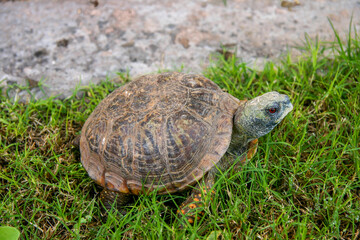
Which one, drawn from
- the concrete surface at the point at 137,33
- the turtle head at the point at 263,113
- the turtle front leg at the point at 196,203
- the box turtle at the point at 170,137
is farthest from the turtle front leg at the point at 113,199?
the concrete surface at the point at 137,33

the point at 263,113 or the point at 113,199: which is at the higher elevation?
the point at 263,113

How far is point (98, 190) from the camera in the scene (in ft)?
8.75

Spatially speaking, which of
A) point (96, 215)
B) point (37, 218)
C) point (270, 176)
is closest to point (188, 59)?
point (270, 176)

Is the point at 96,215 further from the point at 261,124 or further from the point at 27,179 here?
the point at 261,124

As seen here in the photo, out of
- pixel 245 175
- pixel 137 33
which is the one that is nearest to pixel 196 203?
pixel 245 175

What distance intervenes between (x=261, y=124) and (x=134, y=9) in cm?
267

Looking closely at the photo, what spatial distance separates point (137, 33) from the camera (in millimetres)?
3961

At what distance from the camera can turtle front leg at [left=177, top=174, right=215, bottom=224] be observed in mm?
2197

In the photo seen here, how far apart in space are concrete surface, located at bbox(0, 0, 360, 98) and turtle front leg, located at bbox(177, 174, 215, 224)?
61.2 inches

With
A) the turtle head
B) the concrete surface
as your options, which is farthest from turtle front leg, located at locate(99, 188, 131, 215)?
the concrete surface

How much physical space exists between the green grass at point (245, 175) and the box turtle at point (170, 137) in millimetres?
143

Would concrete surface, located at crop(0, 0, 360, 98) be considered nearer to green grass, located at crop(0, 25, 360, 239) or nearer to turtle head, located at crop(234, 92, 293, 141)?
green grass, located at crop(0, 25, 360, 239)

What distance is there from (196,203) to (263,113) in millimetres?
774

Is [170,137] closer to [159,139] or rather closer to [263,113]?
[159,139]
